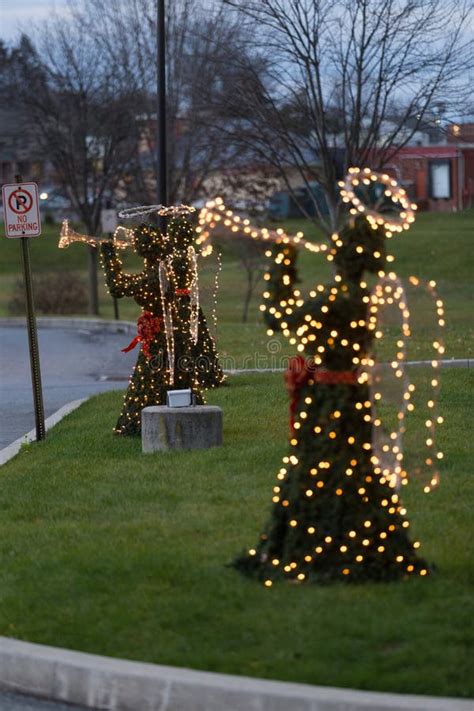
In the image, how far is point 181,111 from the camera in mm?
34594

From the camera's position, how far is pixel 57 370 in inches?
862

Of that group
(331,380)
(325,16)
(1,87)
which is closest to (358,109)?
(325,16)

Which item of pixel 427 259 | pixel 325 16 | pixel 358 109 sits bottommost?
pixel 427 259

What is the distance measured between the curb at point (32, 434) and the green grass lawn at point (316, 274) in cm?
418

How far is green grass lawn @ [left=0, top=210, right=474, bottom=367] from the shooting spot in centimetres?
2184

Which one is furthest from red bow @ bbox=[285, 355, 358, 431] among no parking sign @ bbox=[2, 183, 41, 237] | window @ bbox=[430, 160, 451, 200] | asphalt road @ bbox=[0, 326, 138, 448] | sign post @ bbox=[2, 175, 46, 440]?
window @ bbox=[430, 160, 451, 200]

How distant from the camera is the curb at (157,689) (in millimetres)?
5039

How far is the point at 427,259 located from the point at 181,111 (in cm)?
1645

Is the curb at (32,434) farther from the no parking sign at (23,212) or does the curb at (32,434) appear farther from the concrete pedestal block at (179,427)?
the no parking sign at (23,212)

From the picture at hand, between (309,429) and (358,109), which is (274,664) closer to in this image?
(309,429)

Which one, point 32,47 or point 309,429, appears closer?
point 309,429

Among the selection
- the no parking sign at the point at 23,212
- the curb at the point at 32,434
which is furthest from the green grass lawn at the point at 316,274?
the no parking sign at the point at 23,212

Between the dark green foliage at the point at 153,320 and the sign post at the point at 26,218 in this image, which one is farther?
the sign post at the point at 26,218

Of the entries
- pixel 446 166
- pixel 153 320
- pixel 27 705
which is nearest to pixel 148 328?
pixel 153 320
